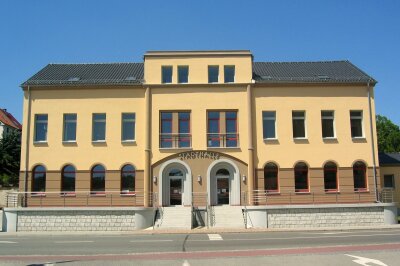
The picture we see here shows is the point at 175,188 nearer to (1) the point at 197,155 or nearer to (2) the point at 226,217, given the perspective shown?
(1) the point at 197,155

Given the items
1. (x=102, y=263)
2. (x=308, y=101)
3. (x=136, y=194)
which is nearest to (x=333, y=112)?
(x=308, y=101)

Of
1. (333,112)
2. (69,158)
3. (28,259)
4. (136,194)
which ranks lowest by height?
(28,259)

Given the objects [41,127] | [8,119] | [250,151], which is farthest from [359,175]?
[8,119]

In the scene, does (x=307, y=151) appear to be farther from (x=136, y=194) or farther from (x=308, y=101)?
(x=136, y=194)

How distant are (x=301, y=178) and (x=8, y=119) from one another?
5186 centimetres

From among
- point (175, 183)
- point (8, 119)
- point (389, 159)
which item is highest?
point (8, 119)

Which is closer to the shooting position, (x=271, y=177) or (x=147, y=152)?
(x=147, y=152)

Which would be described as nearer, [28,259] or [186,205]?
[28,259]

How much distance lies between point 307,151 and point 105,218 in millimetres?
13145

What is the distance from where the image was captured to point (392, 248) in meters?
13.2

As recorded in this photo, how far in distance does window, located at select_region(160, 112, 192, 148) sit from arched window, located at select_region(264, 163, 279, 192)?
520 cm

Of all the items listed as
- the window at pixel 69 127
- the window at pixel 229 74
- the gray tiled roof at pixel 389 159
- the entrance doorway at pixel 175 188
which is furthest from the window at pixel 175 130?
the gray tiled roof at pixel 389 159

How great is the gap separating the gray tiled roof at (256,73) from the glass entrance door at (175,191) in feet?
22.4

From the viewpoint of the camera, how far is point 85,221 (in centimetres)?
2323
